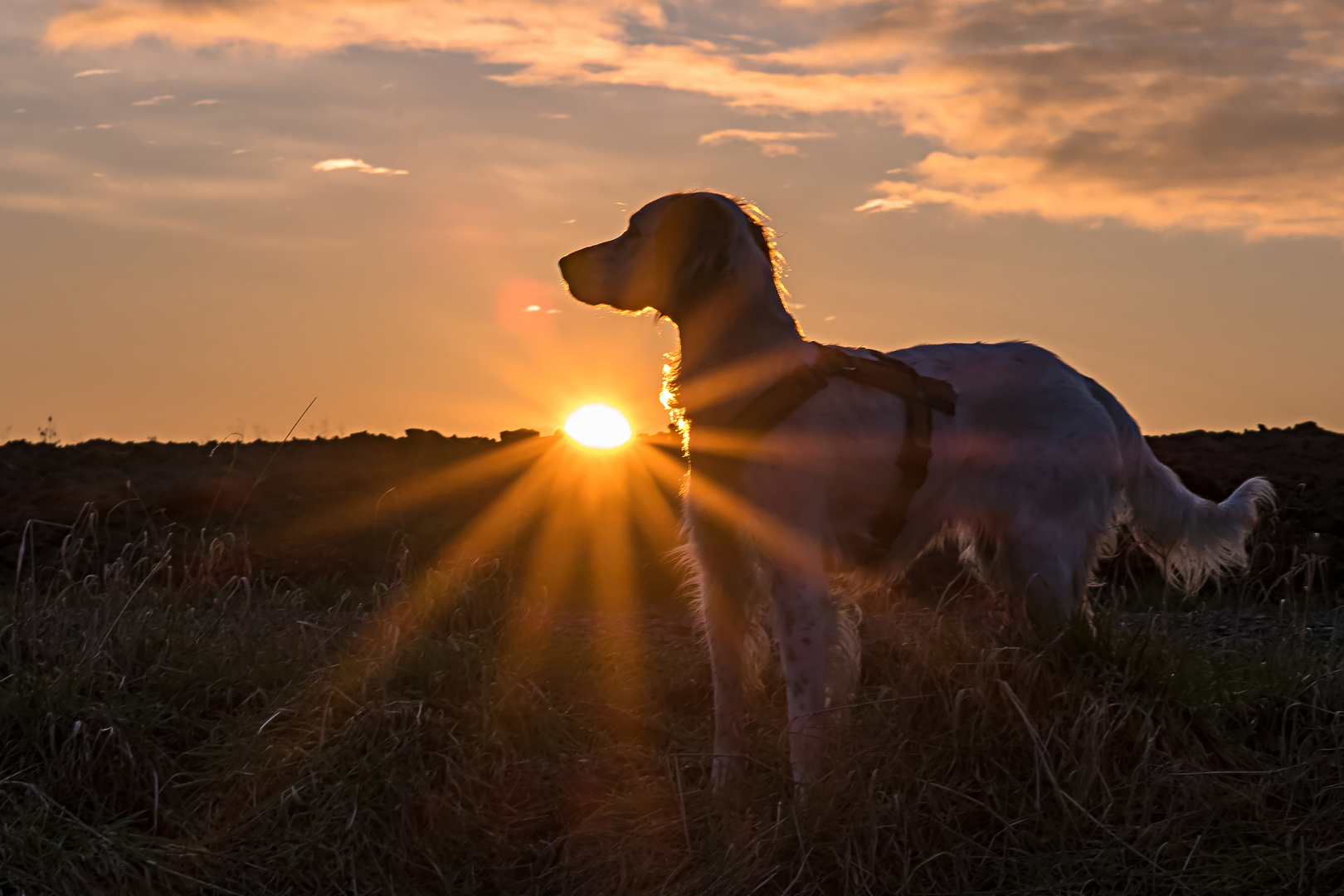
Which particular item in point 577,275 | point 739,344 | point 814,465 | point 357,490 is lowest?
point 357,490

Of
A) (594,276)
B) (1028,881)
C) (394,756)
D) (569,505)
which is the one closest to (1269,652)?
(1028,881)

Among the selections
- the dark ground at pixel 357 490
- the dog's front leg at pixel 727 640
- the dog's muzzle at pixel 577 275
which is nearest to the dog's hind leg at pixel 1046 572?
the dog's front leg at pixel 727 640

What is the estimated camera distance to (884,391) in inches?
171

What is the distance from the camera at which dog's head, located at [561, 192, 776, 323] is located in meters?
4.11

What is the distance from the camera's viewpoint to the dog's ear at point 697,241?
161 inches

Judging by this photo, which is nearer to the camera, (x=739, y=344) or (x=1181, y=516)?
(x=739, y=344)

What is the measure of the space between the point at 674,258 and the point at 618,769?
6.22 feet

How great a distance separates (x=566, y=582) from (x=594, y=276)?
176 inches

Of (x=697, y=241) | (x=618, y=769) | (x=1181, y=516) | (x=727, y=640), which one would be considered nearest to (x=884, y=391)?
(x=697, y=241)

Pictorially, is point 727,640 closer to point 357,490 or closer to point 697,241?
point 697,241

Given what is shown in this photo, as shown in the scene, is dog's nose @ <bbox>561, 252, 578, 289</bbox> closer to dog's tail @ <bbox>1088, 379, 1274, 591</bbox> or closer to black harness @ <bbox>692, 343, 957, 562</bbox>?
black harness @ <bbox>692, 343, 957, 562</bbox>

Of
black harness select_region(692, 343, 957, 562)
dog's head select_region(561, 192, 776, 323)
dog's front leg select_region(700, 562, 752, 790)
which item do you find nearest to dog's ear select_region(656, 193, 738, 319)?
dog's head select_region(561, 192, 776, 323)

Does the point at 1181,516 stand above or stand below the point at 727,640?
above

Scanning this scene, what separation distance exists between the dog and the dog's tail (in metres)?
0.10
